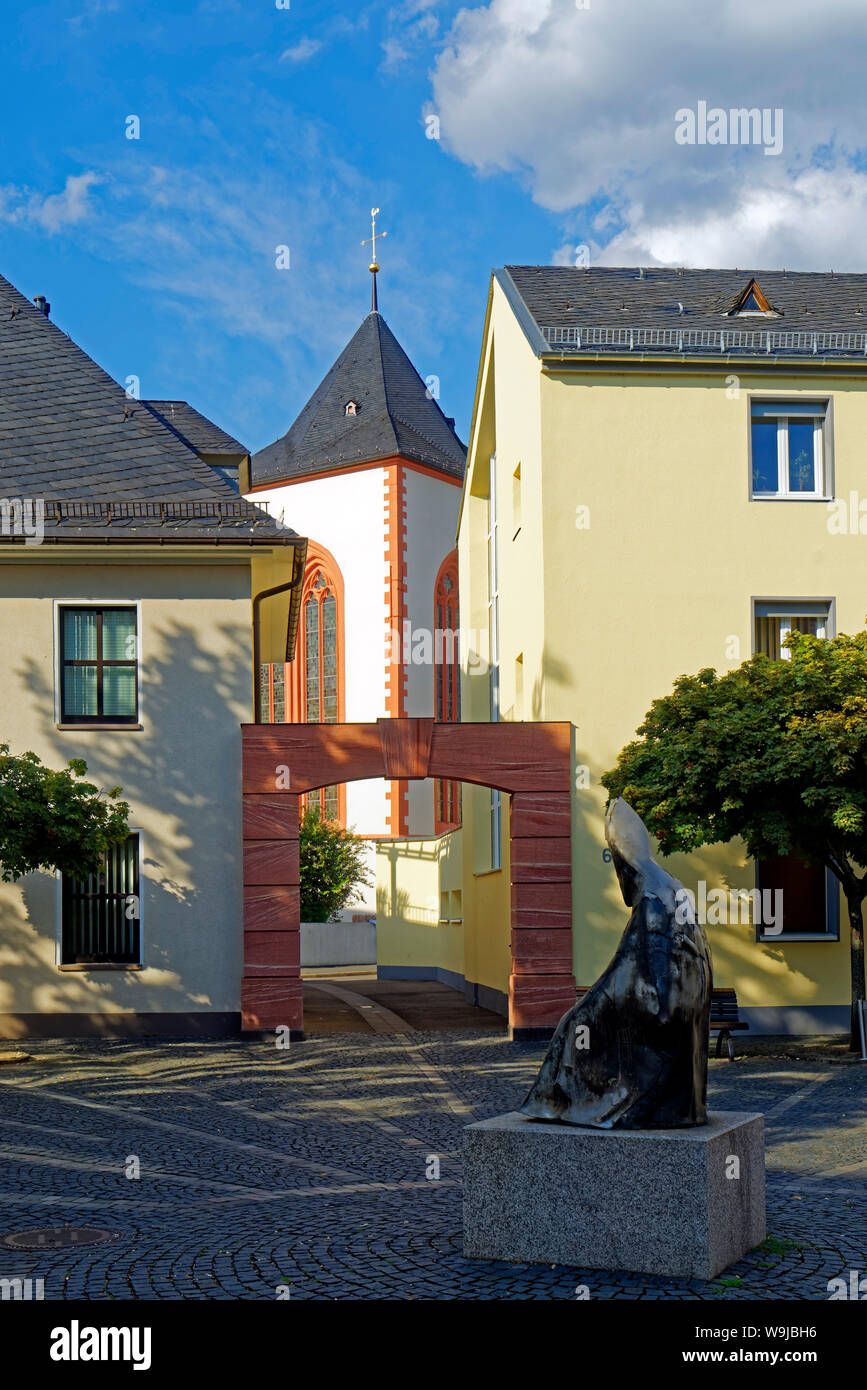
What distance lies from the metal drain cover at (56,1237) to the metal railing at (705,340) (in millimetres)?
14122

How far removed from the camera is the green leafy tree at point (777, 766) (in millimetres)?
14969

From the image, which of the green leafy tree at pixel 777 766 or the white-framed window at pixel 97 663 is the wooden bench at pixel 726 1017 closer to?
the green leafy tree at pixel 777 766

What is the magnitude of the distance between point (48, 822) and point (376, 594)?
120 ft

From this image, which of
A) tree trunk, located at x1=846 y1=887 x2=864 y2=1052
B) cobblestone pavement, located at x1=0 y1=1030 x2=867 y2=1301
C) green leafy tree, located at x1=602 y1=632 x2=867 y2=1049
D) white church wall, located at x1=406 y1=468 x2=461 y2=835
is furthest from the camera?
white church wall, located at x1=406 y1=468 x2=461 y2=835

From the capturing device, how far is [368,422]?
55.1m

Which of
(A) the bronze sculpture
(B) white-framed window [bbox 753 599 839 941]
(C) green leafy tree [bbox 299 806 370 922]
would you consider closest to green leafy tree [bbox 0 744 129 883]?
(B) white-framed window [bbox 753 599 839 941]

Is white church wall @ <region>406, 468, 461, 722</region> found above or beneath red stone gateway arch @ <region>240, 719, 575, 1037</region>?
above

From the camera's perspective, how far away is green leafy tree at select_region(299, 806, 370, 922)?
44719mm

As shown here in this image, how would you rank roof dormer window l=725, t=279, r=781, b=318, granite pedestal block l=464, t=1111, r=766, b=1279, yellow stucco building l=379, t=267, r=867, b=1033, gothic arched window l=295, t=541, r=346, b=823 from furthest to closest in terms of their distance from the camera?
gothic arched window l=295, t=541, r=346, b=823
roof dormer window l=725, t=279, r=781, b=318
yellow stucco building l=379, t=267, r=867, b=1033
granite pedestal block l=464, t=1111, r=766, b=1279

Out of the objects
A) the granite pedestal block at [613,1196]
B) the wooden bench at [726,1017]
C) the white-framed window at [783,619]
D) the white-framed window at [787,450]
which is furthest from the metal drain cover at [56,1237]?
the white-framed window at [787,450]

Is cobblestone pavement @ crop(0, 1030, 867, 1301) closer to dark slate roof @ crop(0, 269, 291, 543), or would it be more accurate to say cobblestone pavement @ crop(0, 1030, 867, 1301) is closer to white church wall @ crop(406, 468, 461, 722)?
dark slate roof @ crop(0, 269, 291, 543)

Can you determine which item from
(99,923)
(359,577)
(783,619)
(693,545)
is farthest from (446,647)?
(99,923)

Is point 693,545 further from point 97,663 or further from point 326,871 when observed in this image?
point 326,871

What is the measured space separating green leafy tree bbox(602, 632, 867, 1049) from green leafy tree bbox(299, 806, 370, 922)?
29.2 metres
